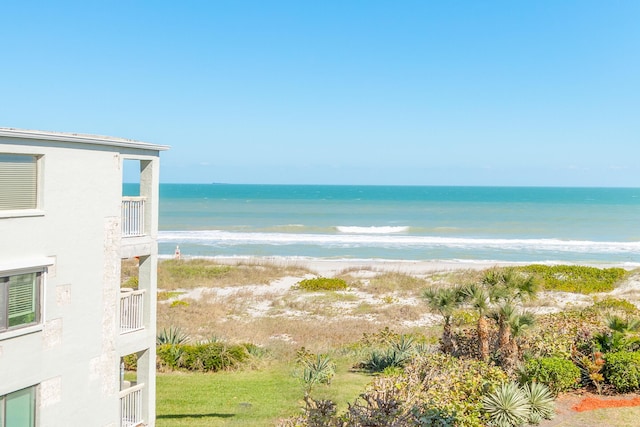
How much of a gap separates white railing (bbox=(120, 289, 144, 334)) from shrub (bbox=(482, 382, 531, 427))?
7.48 metres

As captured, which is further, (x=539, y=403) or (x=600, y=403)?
(x=600, y=403)

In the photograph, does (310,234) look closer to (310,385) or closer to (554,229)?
(554,229)

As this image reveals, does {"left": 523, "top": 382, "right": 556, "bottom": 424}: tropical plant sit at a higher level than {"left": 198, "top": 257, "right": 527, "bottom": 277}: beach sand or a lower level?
higher

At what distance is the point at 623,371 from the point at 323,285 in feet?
63.8

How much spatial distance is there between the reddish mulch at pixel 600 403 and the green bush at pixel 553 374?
51 cm

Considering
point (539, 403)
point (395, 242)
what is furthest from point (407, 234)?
point (539, 403)

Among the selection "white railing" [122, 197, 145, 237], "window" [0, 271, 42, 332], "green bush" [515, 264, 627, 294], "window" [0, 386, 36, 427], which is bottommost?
"green bush" [515, 264, 627, 294]

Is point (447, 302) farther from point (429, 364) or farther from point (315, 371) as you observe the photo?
point (315, 371)

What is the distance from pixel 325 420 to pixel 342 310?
17237 millimetres

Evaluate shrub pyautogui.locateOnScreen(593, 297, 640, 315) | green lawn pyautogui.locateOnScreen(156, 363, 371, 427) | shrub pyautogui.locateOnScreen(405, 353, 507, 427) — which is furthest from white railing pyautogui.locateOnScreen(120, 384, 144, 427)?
shrub pyautogui.locateOnScreen(593, 297, 640, 315)

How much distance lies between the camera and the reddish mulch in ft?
43.3

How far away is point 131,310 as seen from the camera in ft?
40.8

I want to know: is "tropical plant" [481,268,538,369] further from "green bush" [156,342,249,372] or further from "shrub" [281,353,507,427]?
"green bush" [156,342,249,372]

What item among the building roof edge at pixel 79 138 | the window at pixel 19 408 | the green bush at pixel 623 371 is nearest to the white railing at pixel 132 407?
the window at pixel 19 408
